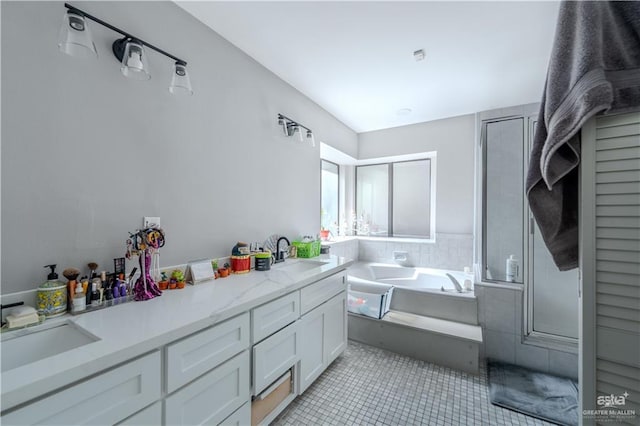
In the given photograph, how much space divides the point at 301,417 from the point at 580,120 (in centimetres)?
202

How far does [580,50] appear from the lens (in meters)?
0.85

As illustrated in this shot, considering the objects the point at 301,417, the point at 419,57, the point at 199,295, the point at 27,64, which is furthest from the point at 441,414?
the point at 27,64

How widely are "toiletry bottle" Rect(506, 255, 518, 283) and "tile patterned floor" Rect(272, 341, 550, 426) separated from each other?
0.86m

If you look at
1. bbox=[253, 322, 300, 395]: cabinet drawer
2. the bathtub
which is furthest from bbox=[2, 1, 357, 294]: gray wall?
the bathtub

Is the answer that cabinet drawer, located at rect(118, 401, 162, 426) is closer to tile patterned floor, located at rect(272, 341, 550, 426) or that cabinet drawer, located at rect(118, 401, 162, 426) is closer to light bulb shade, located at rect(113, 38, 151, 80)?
tile patterned floor, located at rect(272, 341, 550, 426)

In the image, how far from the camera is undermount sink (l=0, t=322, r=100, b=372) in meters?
0.86

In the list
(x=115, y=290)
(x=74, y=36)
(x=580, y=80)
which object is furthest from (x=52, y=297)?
(x=580, y=80)

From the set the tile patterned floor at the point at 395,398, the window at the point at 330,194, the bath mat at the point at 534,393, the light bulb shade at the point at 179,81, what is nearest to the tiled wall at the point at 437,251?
the window at the point at 330,194

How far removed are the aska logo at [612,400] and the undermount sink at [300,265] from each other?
62.0 inches

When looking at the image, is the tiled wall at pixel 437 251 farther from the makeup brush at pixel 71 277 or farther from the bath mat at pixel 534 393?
the makeup brush at pixel 71 277

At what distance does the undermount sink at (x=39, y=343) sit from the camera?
858 mm

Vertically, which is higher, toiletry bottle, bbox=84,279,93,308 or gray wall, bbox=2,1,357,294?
gray wall, bbox=2,1,357,294

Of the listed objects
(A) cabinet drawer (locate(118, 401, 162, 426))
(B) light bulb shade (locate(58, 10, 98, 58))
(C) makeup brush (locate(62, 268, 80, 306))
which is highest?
(B) light bulb shade (locate(58, 10, 98, 58))

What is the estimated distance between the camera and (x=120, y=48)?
1.25 metres
